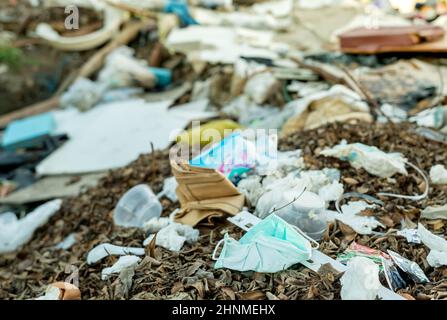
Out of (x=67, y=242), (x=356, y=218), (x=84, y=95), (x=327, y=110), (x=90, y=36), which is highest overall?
(x=356, y=218)

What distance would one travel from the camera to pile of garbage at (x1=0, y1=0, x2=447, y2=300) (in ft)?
7.54

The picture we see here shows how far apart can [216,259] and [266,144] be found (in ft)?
4.16

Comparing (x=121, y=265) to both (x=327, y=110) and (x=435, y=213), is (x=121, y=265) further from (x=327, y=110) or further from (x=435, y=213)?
(x=327, y=110)

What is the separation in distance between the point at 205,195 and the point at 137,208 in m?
0.63

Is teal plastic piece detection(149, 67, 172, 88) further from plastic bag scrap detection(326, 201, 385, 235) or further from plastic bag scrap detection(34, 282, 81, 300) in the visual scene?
plastic bag scrap detection(34, 282, 81, 300)

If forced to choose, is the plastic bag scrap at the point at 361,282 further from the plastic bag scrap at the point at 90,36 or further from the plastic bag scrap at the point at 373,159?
the plastic bag scrap at the point at 90,36

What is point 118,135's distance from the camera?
18.3 ft

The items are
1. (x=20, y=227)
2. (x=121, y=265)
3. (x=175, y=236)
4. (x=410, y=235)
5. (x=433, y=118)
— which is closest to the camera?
(x=410, y=235)

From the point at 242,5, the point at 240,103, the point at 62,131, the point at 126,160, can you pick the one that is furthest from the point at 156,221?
the point at 242,5

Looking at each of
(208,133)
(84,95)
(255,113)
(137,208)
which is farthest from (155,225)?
(84,95)

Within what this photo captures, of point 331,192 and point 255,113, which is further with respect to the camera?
point 255,113

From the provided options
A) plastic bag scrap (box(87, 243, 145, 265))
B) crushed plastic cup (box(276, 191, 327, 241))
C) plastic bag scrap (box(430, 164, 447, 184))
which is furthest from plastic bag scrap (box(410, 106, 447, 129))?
plastic bag scrap (box(87, 243, 145, 265))

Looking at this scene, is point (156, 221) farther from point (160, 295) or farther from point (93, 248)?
point (160, 295)

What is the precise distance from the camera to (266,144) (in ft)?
11.5
